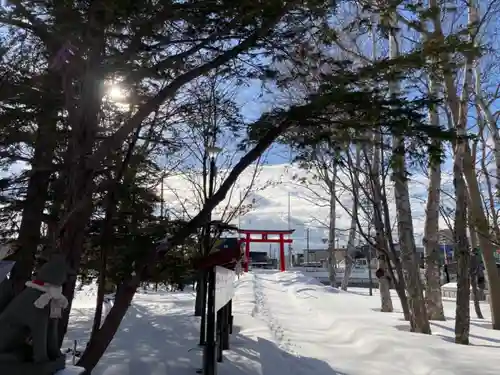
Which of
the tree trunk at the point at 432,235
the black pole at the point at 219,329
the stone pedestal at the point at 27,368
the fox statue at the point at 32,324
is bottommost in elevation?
the black pole at the point at 219,329

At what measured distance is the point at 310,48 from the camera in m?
4.43

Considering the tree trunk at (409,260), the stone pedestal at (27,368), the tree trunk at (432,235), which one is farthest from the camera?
the tree trunk at (432,235)

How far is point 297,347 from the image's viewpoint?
7.37 m

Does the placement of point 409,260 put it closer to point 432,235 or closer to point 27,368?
point 432,235

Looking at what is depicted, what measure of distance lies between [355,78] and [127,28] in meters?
1.85

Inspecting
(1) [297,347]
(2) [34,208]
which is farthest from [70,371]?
(1) [297,347]

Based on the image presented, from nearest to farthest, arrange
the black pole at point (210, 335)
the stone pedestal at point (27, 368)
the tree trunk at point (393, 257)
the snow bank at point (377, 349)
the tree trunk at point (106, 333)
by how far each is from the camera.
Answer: the stone pedestal at point (27, 368), the tree trunk at point (106, 333), the black pole at point (210, 335), the snow bank at point (377, 349), the tree trunk at point (393, 257)

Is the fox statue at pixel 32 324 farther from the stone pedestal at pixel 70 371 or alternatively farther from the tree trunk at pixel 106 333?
the tree trunk at pixel 106 333

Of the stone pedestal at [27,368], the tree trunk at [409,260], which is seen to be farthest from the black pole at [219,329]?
the stone pedestal at [27,368]

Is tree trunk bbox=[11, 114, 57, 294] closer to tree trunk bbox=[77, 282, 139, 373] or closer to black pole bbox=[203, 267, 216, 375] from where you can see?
tree trunk bbox=[77, 282, 139, 373]

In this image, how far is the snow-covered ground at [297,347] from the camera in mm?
5488

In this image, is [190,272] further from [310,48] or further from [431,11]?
[431,11]

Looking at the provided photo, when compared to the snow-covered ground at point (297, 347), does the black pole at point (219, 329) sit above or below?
above

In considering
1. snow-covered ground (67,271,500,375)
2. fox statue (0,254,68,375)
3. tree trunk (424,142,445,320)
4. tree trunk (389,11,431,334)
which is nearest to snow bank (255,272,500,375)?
snow-covered ground (67,271,500,375)
